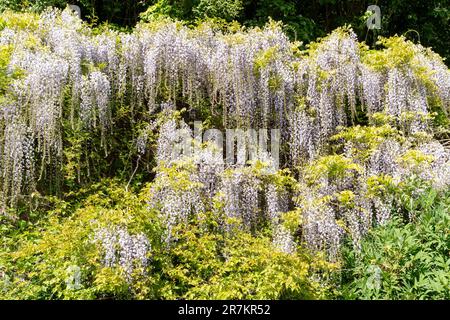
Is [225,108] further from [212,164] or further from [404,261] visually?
[404,261]

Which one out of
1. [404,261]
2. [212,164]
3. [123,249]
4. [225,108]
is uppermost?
[225,108]

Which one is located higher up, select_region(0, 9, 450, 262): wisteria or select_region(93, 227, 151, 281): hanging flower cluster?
select_region(0, 9, 450, 262): wisteria

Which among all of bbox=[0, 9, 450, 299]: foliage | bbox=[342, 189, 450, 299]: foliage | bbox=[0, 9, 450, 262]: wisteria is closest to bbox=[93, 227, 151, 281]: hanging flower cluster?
bbox=[0, 9, 450, 299]: foliage

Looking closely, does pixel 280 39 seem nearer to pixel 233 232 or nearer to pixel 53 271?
pixel 233 232

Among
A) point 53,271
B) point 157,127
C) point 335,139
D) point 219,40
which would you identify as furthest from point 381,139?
point 53,271

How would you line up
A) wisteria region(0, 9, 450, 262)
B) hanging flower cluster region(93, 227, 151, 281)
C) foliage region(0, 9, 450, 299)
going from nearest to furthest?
1. hanging flower cluster region(93, 227, 151, 281)
2. foliage region(0, 9, 450, 299)
3. wisteria region(0, 9, 450, 262)

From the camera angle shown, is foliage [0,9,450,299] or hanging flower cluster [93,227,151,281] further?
foliage [0,9,450,299]

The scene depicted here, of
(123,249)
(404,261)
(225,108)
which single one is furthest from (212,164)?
(404,261)

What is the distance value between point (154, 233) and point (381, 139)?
261cm

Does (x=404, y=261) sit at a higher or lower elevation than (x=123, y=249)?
lower

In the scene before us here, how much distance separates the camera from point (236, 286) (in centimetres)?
383

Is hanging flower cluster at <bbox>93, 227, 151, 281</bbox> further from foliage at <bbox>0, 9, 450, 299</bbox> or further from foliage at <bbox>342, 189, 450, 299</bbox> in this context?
foliage at <bbox>342, 189, 450, 299</bbox>

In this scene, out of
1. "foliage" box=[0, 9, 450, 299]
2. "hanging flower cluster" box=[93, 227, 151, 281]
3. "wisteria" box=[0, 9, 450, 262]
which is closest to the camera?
"hanging flower cluster" box=[93, 227, 151, 281]

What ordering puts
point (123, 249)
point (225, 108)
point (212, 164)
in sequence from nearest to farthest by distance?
point (123, 249) < point (212, 164) < point (225, 108)
